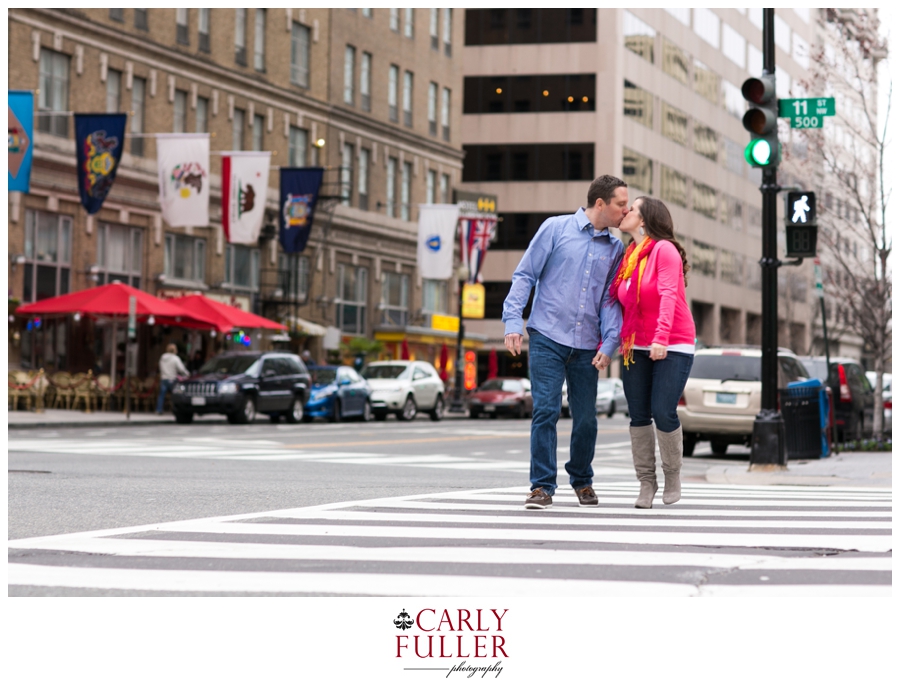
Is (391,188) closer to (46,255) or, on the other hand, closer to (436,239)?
(436,239)

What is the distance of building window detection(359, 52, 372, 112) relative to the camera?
53281 mm

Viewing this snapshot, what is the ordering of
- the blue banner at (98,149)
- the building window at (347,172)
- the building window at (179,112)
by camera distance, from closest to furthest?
the blue banner at (98,149) → the building window at (179,112) → the building window at (347,172)

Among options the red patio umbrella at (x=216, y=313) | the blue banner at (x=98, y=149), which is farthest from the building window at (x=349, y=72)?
the blue banner at (x=98, y=149)

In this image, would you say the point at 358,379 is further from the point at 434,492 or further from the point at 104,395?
the point at 434,492

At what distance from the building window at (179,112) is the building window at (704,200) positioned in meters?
42.6

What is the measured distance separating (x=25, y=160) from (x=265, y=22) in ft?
68.6

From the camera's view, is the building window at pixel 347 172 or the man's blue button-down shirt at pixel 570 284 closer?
the man's blue button-down shirt at pixel 570 284

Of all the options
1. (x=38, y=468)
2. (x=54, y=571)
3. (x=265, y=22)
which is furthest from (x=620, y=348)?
(x=265, y=22)

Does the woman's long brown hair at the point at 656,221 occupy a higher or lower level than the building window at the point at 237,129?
lower

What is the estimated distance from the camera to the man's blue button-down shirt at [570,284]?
8.46m

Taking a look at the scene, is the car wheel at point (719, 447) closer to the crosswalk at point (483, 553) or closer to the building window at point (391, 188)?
the crosswalk at point (483, 553)

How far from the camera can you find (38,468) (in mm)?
12969

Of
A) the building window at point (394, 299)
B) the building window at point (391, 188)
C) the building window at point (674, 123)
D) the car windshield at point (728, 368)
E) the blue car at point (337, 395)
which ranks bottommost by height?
the blue car at point (337, 395)

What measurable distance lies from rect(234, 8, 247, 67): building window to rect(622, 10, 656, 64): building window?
31349 millimetres
